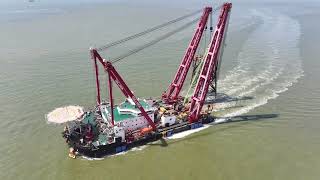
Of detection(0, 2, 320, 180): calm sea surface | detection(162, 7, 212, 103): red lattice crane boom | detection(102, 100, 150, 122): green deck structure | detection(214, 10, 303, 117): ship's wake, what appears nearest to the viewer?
detection(0, 2, 320, 180): calm sea surface

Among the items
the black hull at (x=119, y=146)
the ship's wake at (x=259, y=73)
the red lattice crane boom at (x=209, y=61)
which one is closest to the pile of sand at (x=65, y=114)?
the black hull at (x=119, y=146)

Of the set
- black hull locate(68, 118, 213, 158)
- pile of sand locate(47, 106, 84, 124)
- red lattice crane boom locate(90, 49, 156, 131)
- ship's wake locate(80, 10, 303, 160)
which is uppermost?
red lattice crane boom locate(90, 49, 156, 131)

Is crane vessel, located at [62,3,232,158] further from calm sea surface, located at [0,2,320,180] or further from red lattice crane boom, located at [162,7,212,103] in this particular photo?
calm sea surface, located at [0,2,320,180]

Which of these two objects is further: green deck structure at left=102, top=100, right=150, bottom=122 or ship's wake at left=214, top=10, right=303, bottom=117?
ship's wake at left=214, top=10, right=303, bottom=117

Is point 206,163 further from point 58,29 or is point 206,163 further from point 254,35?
point 58,29

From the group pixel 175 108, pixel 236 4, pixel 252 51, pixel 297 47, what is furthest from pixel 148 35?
pixel 236 4

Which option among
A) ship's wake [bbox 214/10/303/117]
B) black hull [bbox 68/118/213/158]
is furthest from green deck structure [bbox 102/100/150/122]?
ship's wake [bbox 214/10/303/117]

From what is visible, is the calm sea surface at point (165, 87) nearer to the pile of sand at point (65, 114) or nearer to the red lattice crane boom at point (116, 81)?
the pile of sand at point (65, 114)
